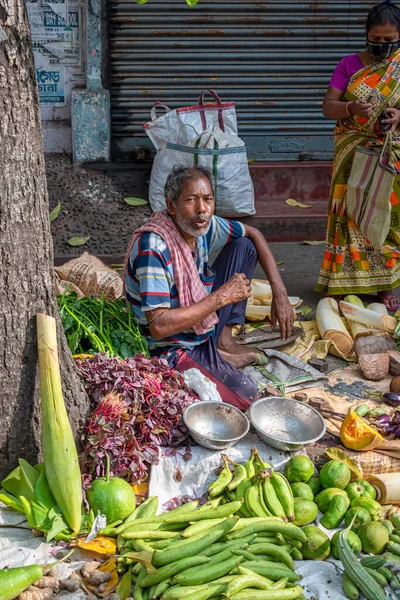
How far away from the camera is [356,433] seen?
134 inches

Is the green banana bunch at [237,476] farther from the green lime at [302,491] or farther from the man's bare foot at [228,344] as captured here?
the man's bare foot at [228,344]

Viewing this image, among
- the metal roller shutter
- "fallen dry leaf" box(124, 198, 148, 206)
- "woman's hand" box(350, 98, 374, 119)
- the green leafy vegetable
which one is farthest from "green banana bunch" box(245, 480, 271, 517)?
the metal roller shutter

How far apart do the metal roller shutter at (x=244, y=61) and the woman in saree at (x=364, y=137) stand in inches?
107

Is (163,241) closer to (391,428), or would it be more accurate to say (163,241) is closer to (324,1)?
(391,428)

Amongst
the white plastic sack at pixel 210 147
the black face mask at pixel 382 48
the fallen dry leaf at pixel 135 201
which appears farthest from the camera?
the fallen dry leaf at pixel 135 201

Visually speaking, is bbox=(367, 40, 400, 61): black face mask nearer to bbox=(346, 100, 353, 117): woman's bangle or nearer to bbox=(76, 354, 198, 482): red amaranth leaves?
bbox=(346, 100, 353, 117): woman's bangle

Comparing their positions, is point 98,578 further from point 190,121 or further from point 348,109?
point 190,121

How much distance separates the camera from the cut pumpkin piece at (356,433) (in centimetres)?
335

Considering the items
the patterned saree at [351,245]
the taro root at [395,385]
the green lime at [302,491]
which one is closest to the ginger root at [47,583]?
the green lime at [302,491]

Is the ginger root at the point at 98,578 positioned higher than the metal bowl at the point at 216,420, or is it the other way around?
the metal bowl at the point at 216,420

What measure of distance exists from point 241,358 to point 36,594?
2.16 meters

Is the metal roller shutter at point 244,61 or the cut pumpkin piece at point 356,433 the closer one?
the cut pumpkin piece at point 356,433

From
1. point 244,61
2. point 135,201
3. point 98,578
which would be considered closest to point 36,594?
point 98,578

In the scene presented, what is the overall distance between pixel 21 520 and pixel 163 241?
1.55 meters
